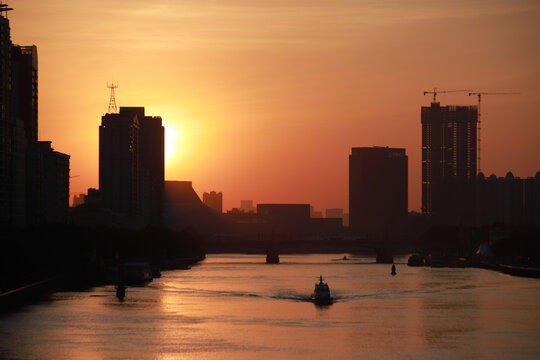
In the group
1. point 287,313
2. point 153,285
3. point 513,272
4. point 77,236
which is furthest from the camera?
point 513,272

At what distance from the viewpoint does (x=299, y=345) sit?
252 ft

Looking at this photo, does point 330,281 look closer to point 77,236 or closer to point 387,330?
point 77,236

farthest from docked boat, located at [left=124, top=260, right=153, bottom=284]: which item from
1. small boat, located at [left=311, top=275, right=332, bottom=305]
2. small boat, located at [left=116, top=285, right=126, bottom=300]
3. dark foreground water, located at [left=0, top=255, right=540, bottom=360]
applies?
small boat, located at [left=311, top=275, right=332, bottom=305]

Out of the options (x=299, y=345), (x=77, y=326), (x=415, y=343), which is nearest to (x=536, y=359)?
(x=415, y=343)

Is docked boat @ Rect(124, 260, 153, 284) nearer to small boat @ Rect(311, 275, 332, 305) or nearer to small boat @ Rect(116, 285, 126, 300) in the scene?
small boat @ Rect(116, 285, 126, 300)

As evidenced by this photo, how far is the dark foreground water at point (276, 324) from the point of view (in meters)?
74.1

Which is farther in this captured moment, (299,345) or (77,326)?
(77,326)

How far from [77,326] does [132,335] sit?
6.81 metres

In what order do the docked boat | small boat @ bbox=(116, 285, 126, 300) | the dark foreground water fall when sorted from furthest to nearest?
the docked boat < small boat @ bbox=(116, 285, 126, 300) < the dark foreground water

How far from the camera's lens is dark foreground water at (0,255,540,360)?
74.1 metres

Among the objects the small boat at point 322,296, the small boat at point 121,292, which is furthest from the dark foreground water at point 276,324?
the small boat at point 121,292

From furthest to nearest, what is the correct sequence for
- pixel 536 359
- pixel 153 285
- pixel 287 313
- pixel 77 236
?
pixel 77 236 → pixel 153 285 → pixel 287 313 → pixel 536 359

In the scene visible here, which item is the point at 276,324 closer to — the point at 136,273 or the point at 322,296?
the point at 322,296

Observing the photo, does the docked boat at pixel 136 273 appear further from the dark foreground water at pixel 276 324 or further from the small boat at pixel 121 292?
the small boat at pixel 121 292
